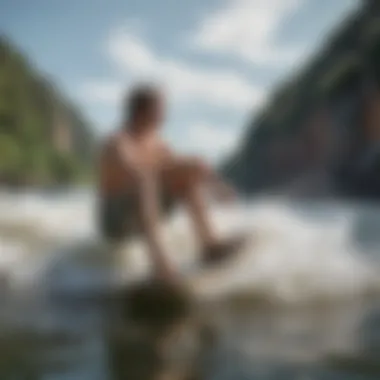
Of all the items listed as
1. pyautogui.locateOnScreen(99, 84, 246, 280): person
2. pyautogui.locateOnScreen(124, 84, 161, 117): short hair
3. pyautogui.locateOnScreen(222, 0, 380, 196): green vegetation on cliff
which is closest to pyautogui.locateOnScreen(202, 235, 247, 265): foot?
pyautogui.locateOnScreen(99, 84, 246, 280): person

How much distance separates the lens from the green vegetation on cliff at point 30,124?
1.62 meters

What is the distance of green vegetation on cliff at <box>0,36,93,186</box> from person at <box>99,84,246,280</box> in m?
0.12

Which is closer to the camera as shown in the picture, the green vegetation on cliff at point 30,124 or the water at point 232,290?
the water at point 232,290

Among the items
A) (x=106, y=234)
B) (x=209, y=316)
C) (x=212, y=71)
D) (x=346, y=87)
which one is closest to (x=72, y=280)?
(x=106, y=234)

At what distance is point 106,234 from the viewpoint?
5.20 feet

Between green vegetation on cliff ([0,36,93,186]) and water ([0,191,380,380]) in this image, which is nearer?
water ([0,191,380,380])

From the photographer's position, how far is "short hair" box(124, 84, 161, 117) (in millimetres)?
1578

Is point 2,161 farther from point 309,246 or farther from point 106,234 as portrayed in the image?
point 309,246

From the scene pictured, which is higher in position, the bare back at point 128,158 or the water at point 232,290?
the bare back at point 128,158

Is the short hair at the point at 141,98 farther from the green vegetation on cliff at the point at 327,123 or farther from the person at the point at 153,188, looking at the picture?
the green vegetation on cliff at the point at 327,123

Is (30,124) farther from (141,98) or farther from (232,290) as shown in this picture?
(232,290)

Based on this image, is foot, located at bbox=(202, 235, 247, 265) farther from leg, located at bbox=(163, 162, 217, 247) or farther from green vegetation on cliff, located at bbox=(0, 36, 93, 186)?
green vegetation on cliff, located at bbox=(0, 36, 93, 186)

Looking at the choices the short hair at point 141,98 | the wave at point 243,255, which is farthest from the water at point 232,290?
the short hair at point 141,98

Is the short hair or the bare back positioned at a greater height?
the short hair
